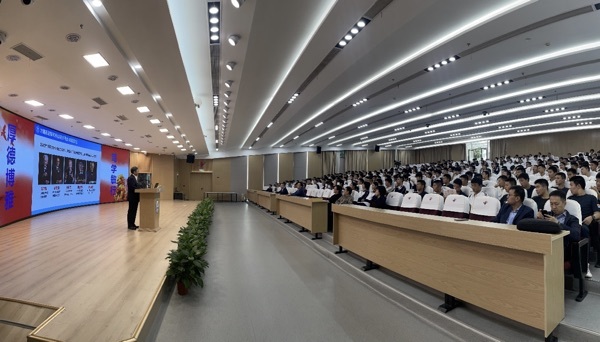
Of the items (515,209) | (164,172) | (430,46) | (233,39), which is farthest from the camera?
A: (164,172)

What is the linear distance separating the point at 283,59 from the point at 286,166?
1661 centimetres

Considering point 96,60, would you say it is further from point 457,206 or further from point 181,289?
point 457,206

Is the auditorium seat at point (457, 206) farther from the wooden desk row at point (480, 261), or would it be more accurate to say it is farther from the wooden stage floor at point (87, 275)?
the wooden stage floor at point (87, 275)

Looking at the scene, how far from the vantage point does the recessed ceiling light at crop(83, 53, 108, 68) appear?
182 inches

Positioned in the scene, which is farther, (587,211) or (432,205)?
(432,205)

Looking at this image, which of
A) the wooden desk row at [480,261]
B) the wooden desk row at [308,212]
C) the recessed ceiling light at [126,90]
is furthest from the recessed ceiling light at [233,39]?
the wooden desk row at [480,261]

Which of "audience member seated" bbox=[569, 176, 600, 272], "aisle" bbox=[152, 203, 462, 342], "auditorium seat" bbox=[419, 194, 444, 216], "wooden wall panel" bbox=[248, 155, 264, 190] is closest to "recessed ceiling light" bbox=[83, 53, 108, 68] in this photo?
"aisle" bbox=[152, 203, 462, 342]

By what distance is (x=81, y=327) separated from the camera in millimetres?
2662

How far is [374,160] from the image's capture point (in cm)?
2566

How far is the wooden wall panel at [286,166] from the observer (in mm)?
22438

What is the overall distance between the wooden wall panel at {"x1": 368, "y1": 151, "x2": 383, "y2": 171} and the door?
41.9 ft

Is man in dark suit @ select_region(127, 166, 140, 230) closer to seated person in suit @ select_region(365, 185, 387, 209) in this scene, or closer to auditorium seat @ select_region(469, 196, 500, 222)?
seated person in suit @ select_region(365, 185, 387, 209)

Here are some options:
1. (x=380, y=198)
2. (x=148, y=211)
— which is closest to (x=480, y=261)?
(x=380, y=198)

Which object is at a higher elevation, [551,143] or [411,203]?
[551,143]
